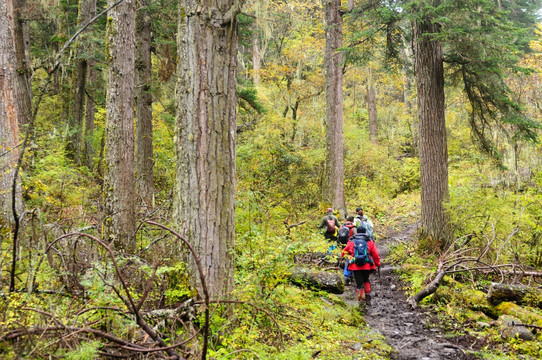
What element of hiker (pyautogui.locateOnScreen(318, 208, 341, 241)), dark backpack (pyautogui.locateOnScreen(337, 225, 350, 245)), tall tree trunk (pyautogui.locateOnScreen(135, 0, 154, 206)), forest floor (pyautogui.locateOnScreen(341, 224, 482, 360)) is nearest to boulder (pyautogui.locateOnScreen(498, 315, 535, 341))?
forest floor (pyautogui.locateOnScreen(341, 224, 482, 360))

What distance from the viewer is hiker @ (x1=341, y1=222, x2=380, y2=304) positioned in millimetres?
7836

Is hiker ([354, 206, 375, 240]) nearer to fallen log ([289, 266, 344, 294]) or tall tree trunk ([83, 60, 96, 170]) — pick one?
fallen log ([289, 266, 344, 294])

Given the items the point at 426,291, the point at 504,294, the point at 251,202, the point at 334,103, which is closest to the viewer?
the point at 251,202

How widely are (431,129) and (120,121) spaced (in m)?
8.23

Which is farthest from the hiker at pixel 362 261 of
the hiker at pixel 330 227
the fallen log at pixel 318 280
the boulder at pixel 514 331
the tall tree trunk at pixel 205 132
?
the tall tree trunk at pixel 205 132

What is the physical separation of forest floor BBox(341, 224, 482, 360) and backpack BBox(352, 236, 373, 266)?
85 centimetres

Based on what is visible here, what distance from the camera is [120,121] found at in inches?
292

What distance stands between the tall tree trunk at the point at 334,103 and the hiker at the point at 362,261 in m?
6.68

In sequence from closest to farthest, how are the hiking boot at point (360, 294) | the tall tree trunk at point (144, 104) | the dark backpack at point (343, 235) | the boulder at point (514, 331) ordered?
the boulder at point (514, 331) < the hiking boot at point (360, 294) < the dark backpack at point (343, 235) < the tall tree trunk at point (144, 104)

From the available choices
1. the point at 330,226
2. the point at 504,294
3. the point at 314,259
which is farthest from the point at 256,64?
the point at 504,294

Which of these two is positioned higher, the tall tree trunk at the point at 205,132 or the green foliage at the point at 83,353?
the tall tree trunk at the point at 205,132

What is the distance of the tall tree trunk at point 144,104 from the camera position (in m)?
11.0

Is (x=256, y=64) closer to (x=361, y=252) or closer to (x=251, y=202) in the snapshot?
(x=361, y=252)

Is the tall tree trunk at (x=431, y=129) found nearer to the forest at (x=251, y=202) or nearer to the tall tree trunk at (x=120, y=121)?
the forest at (x=251, y=202)
